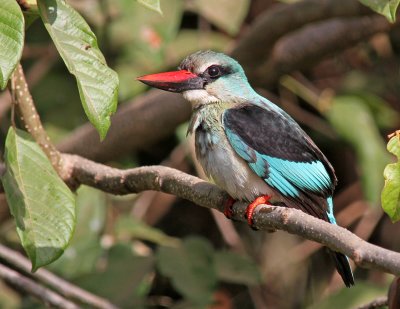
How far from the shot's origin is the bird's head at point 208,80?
318 centimetres

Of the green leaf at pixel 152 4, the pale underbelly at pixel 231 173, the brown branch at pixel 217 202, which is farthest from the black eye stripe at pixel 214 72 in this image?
the green leaf at pixel 152 4

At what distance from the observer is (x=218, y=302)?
15.3 feet

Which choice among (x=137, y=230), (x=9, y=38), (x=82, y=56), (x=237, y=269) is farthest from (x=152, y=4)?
(x=237, y=269)

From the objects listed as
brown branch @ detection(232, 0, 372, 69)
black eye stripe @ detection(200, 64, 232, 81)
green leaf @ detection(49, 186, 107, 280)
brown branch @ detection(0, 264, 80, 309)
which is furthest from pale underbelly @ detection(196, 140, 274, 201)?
green leaf @ detection(49, 186, 107, 280)

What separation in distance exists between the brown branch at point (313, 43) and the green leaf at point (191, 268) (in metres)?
0.94

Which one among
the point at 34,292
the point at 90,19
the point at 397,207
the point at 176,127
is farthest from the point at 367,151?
the point at 397,207

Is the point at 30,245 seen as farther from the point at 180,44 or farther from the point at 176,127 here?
the point at 180,44

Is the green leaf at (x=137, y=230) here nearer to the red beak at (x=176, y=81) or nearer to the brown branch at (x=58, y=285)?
the brown branch at (x=58, y=285)

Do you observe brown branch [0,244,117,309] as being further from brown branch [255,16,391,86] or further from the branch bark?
Answer: brown branch [255,16,391,86]

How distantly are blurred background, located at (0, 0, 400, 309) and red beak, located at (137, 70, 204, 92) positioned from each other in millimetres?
905

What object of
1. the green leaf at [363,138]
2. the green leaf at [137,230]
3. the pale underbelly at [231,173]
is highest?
the pale underbelly at [231,173]

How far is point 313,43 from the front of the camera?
14.8 feet

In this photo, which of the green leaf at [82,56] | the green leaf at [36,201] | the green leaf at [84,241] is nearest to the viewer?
the green leaf at [82,56]

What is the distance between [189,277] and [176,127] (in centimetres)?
77
